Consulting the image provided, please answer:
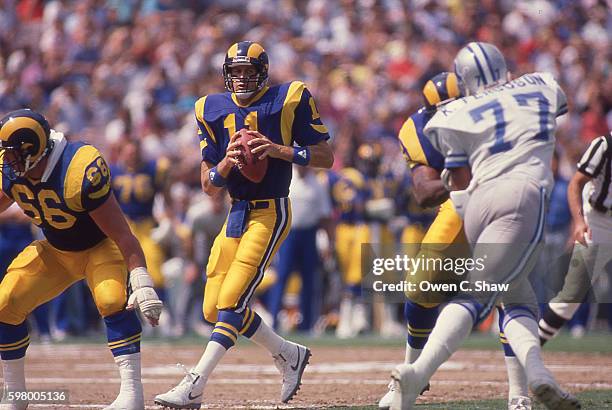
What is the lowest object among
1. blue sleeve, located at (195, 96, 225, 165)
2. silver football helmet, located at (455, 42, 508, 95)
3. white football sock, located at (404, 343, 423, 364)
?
white football sock, located at (404, 343, 423, 364)

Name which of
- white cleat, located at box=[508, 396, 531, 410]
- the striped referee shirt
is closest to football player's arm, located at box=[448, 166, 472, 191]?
white cleat, located at box=[508, 396, 531, 410]

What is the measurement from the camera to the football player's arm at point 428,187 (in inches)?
246

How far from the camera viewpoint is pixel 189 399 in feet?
20.1

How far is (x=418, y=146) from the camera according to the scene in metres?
6.60

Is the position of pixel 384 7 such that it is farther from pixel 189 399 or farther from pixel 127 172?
pixel 189 399

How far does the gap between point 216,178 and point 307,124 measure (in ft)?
2.08

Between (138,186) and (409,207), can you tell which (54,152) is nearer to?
(138,186)

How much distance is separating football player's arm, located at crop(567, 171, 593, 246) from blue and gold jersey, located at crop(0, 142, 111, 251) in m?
3.43

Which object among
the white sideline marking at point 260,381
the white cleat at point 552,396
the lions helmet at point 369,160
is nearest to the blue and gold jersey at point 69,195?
the white sideline marking at point 260,381

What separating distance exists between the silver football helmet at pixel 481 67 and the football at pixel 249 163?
133cm

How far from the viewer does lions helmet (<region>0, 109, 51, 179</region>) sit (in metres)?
6.00

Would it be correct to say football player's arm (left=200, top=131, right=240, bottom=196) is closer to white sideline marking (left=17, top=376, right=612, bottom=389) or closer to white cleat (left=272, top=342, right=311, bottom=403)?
white cleat (left=272, top=342, right=311, bottom=403)

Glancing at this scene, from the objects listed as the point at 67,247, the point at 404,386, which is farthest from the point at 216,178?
the point at 404,386

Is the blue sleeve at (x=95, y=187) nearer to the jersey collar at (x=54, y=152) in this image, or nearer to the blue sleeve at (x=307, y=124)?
the jersey collar at (x=54, y=152)
